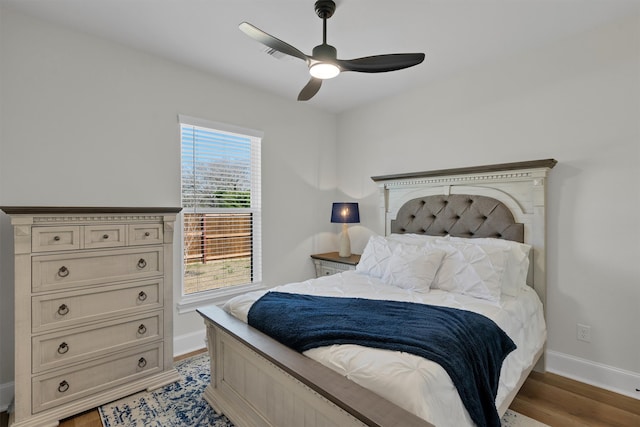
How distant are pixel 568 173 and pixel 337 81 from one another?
7.24ft

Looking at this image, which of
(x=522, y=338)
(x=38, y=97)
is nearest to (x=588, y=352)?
(x=522, y=338)

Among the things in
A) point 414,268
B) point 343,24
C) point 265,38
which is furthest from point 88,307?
point 343,24

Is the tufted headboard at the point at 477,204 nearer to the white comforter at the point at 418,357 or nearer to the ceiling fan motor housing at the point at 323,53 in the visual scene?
the white comforter at the point at 418,357

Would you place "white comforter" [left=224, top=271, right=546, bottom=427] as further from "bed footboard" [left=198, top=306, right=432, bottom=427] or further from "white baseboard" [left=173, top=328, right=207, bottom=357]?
"white baseboard" [left=173, top=328, right=207, bottom=357]

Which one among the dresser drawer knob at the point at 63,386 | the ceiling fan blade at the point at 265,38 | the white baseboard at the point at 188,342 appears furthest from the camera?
the white baseboard at the point at 188,342

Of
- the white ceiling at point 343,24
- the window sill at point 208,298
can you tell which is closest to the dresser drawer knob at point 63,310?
the window sill at point 208,298

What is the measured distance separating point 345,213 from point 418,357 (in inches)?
98.2

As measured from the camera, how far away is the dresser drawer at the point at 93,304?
187cm

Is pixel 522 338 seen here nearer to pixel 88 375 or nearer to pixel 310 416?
pixel 310 416

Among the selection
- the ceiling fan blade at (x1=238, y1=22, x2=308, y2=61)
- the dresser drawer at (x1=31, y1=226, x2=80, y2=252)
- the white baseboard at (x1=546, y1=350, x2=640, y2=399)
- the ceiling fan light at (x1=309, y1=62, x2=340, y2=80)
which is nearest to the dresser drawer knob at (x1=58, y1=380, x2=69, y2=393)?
the dresser drawer at (x1=31, y1=226, x2=80, y2=252)

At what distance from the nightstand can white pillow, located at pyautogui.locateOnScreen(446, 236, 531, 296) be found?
1.36 metres

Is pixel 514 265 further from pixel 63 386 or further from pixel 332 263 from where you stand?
pixel 63 386

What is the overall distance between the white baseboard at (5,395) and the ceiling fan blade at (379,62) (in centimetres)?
302

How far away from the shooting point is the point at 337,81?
322cm
